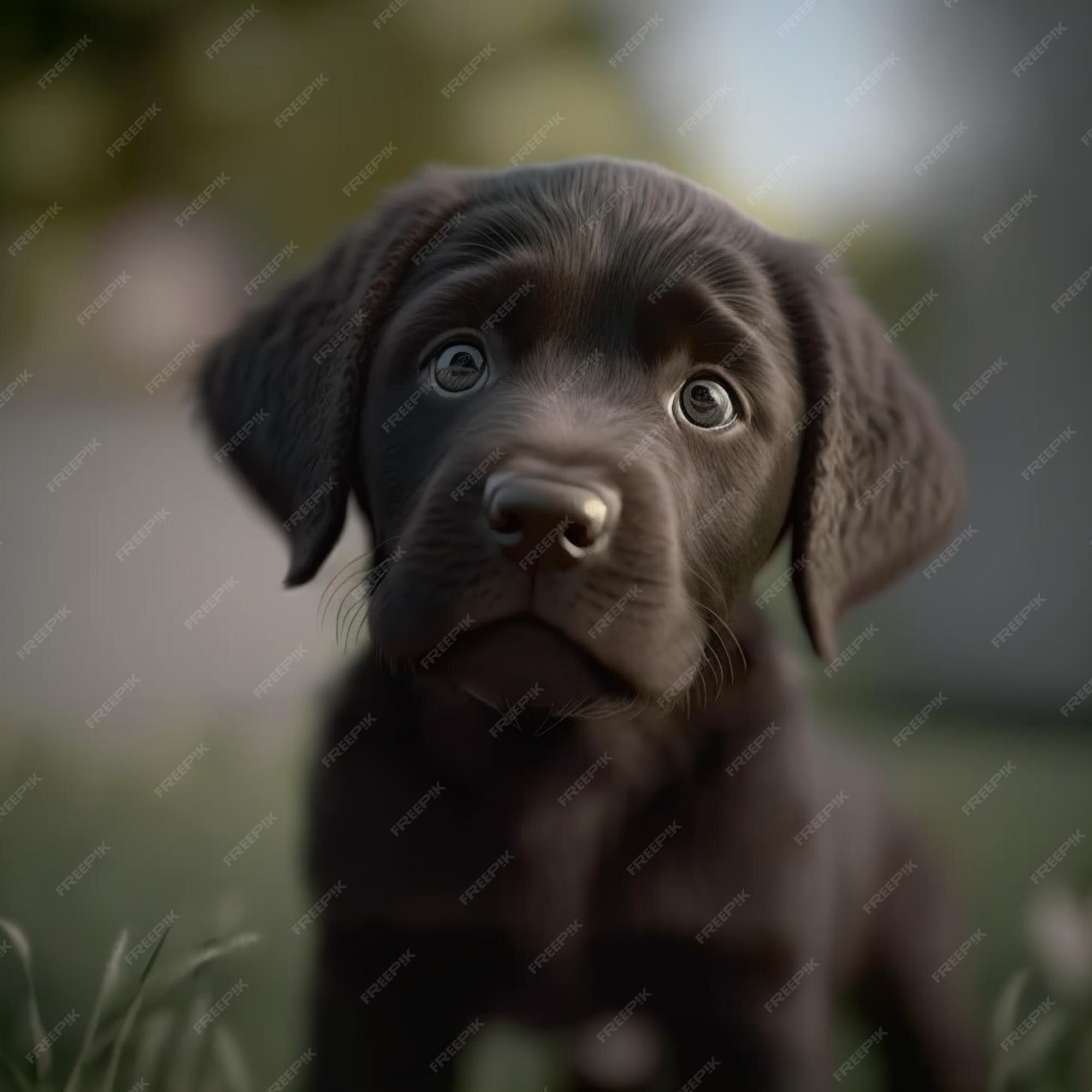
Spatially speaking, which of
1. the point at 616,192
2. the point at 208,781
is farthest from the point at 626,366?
the point at 208,781

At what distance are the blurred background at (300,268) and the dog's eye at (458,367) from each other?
0.66 meters

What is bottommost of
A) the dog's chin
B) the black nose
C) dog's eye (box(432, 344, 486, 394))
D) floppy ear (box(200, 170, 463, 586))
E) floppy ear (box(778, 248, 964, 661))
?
floppy ear (box(778, 248, 964, 661))

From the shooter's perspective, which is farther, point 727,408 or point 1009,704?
point 1009,704

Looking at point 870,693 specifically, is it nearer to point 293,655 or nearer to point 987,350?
point 987,350

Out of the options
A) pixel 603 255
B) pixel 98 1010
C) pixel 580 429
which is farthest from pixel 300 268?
pixel 98 1010

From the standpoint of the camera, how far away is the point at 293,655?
2.25 metres

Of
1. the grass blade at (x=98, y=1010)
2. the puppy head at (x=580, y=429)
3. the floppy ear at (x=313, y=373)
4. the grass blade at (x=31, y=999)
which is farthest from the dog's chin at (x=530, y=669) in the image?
the grass blade at (x=31, y=999)

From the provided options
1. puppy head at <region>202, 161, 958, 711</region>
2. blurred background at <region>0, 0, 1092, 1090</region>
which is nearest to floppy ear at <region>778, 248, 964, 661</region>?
puppy head at <region>202, 161, 958, 711</region>

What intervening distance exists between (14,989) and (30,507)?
3.34 feet

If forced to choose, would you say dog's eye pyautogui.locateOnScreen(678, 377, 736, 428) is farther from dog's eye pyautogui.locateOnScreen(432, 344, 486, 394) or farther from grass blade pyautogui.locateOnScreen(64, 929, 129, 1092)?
grass blade pyautogui.locateOnScreen(64, 929, 129, 1092)

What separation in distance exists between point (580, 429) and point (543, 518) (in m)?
0.26

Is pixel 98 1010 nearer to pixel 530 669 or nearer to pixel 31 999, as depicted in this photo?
pixel 31 999

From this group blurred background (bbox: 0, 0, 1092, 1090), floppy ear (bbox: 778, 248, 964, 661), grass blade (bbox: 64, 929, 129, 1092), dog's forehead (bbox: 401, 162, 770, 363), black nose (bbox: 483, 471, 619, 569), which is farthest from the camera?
blurred background (bbox: 0, 0, 1092, 1090)

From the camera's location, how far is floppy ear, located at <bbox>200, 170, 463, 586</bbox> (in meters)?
1.78
